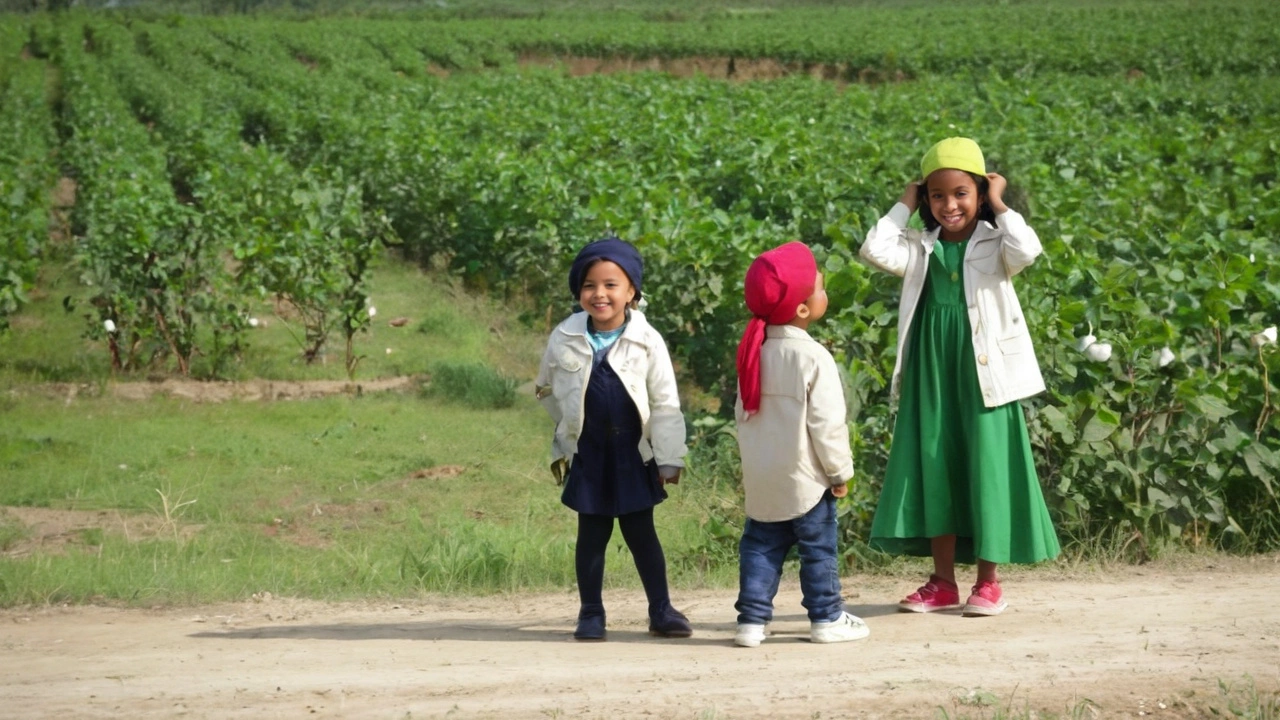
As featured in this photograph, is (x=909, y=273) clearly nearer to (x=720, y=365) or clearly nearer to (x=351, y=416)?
(x=720, y=365)

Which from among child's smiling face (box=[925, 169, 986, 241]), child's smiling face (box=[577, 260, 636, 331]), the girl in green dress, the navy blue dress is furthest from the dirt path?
child's smiling face (box=[925, 169, 986, 241])

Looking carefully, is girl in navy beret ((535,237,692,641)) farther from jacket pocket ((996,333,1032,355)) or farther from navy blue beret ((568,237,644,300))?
jacket pocket ((996,333,1032,355))

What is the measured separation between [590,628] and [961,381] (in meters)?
1.40

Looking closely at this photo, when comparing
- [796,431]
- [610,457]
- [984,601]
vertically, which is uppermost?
[796,431]

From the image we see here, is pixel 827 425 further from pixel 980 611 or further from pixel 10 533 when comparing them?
pixel 10 533

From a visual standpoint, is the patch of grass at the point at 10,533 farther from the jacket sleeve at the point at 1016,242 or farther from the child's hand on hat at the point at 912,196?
the jacket sleeve at the point at 1016,242

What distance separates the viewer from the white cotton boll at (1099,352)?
19.1ft

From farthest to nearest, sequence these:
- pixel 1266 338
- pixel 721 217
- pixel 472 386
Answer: pixel 472 386 → pixel 721 217 → pixel 1266 338

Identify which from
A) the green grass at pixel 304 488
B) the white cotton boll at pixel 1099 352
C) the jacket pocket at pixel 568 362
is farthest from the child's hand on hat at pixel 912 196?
the green grass at pixel 304 488

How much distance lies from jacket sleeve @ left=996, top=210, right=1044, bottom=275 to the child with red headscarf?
60 cm

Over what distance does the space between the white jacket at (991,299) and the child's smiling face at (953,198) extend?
0.06m

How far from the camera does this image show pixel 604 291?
4.73m

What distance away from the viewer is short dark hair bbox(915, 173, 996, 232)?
478cm

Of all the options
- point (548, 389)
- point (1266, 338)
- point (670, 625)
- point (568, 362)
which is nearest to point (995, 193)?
point (568, 362)
